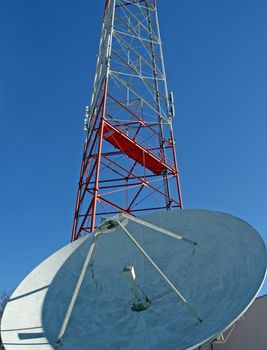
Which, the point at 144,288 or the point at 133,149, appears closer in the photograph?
the point at 144,288

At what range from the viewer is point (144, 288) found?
1547 cm

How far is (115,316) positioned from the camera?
14.4 m

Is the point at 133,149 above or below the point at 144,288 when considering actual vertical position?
above

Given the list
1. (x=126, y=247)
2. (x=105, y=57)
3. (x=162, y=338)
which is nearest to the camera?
(x=162, y=338)

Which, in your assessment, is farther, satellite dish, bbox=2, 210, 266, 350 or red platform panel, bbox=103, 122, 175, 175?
red platform panel, bbox=103, 122, 175, 175

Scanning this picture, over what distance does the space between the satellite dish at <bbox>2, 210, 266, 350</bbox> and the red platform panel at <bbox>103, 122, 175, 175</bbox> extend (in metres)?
8.53

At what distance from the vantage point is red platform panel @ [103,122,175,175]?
24.2 metres

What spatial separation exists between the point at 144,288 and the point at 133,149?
11.5m

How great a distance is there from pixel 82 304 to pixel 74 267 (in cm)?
149

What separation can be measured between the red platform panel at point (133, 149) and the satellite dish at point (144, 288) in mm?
8527

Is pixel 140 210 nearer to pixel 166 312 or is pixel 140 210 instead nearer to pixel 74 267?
pixel 74 267

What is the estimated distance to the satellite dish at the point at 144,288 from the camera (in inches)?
477

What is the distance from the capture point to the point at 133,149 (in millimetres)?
25328

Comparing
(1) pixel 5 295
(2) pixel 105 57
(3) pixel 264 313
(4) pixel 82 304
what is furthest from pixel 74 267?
(1) pixel 5 295
